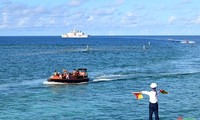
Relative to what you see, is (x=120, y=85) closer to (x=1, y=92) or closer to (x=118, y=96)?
(x=118, y=96)

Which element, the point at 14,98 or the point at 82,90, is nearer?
the point at 14,98

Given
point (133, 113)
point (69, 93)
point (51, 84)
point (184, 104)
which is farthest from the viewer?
point (51, 84)

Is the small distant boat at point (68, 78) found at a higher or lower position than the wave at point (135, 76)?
higher

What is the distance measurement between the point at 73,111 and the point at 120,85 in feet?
67.7

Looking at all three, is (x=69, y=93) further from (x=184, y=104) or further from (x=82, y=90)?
(x=184, y=104)

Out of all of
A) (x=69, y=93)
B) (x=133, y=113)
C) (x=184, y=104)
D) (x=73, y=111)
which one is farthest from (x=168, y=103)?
(x=69, y=93)

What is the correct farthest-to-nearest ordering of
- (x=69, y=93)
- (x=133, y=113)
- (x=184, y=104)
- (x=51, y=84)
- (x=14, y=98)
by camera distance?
(x=51, y=84)
(x=69, y=93)
(x=14, y=98)
(x=184, y=104)
(x=133, y=113)

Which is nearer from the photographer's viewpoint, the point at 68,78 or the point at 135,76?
the point at 68,78

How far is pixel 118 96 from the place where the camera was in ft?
169

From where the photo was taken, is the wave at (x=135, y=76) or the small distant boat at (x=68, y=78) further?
the wave at (x=135, y=76)

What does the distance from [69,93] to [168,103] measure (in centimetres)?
1399

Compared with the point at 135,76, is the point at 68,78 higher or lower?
higher

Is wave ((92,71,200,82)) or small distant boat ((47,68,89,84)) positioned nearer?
small distant boat ((47,68,89,84))

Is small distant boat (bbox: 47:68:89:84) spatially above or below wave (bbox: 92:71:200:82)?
above
